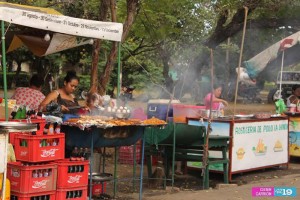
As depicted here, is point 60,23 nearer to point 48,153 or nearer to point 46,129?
point 46,129

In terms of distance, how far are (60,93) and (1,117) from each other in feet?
5.13

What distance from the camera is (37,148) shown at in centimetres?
650

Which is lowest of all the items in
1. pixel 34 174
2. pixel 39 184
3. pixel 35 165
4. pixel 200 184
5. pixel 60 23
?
pixel 200 184

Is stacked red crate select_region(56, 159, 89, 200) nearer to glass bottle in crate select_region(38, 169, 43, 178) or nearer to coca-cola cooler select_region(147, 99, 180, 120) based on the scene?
glass bottle in crate select_region(38, 169, 43, 178)

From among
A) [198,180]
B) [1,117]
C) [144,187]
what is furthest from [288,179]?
[1,117]

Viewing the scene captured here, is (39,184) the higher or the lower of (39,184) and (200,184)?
the higher

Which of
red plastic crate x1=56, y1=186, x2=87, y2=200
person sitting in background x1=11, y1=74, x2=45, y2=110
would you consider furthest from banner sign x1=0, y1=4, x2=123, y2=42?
red plastic crate x1=56, y1=186, x2=87, y2=200

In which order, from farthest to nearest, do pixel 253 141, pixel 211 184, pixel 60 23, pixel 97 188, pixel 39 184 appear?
1. pixel 253 141
2. pixel 211 184
3. pixel 97 188
4. pixel 60 23
5. pixel 39 184

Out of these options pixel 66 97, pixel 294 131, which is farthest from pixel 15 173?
pixel 294 131

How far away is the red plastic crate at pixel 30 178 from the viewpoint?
642 cm

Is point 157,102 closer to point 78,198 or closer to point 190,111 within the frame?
point 190,111

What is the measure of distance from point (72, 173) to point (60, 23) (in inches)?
75.3

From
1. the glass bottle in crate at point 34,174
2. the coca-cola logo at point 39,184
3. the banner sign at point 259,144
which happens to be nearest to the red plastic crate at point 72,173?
the coca-cola logo at point 39,184

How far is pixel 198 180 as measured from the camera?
10516 mm
